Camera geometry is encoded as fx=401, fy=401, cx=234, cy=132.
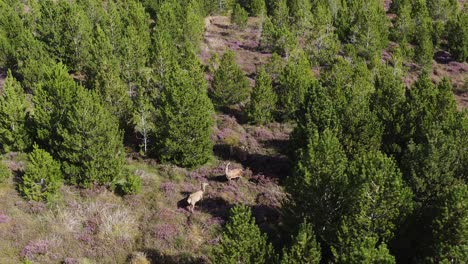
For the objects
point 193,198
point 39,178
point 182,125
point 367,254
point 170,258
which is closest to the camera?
point 367,254

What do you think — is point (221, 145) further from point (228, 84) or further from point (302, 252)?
point (302, 252)

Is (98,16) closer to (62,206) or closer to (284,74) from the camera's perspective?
(284,74)

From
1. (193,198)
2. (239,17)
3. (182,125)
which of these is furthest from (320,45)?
(193,198)

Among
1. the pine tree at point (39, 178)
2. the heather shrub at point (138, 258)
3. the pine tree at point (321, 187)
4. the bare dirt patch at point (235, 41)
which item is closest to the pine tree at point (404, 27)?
the bare dirt patch at point (235, 41)

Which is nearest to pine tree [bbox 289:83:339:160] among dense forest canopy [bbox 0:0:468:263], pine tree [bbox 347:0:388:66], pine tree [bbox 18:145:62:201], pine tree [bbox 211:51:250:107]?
dense forest canopy [bbox 0:0:468:263]

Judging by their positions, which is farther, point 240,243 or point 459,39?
point 459,39

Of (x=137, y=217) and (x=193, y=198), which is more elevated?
(x=193, y=198)

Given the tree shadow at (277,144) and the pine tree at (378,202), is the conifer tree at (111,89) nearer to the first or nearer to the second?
the tree shadow at (277,144)

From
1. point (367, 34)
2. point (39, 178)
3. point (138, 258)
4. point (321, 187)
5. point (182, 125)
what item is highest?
point (367, 34)
